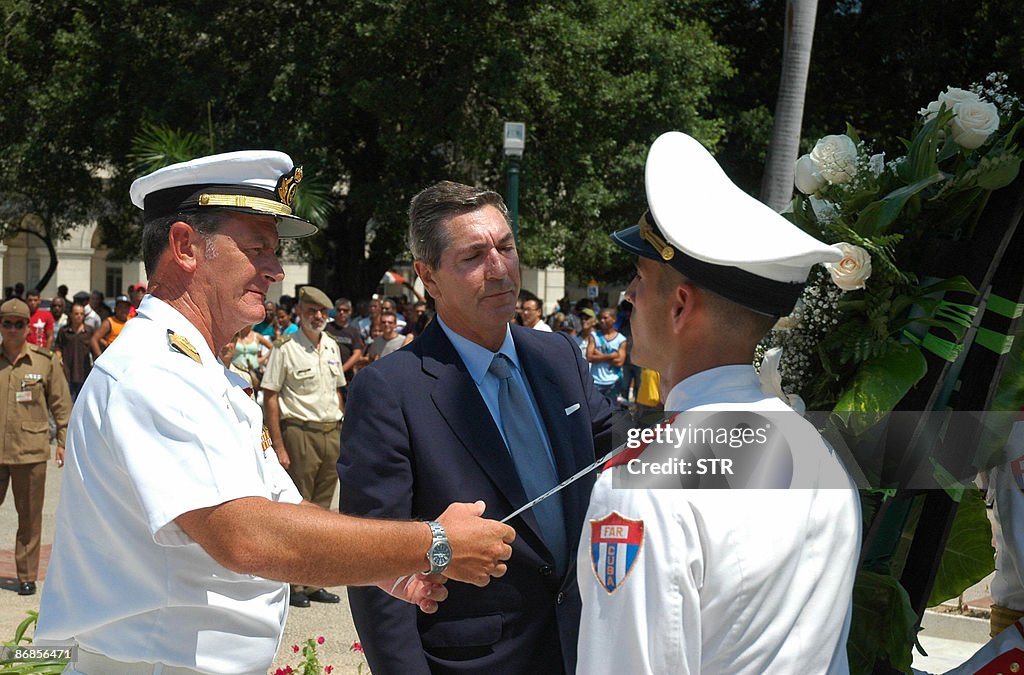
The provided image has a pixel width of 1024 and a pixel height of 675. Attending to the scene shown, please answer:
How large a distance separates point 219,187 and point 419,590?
1078 mm

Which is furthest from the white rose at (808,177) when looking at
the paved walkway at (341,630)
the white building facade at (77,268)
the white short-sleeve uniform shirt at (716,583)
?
the white building facade at (77,268)

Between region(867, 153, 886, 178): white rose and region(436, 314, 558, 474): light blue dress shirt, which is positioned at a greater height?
region(867, 153, 886, 178): white rose

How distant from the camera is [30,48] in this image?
23.5 meters

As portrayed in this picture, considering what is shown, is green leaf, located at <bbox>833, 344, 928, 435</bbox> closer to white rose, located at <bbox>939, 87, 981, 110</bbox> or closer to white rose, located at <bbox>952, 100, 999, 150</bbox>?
white rose, located at <bbox>952, 100, 999, 150</bbox>

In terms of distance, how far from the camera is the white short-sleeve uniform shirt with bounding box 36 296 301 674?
7.01ft

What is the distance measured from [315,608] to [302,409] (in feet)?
5.30

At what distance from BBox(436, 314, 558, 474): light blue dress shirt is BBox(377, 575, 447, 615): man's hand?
57 cm

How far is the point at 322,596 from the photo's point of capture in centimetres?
786

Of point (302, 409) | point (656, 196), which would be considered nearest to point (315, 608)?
point (302, 409)

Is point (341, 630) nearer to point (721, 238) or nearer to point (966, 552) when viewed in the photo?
point (966, 552)

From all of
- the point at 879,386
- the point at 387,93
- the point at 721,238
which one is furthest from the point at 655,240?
the point at 387,93

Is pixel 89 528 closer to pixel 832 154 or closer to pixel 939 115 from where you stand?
pixel 832 154

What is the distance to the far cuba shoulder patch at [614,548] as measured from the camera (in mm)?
1751

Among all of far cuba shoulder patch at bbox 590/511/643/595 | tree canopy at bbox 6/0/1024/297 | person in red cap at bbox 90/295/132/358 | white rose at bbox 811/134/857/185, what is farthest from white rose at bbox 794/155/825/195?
tree canopy at bbox 6/0/1024/297
